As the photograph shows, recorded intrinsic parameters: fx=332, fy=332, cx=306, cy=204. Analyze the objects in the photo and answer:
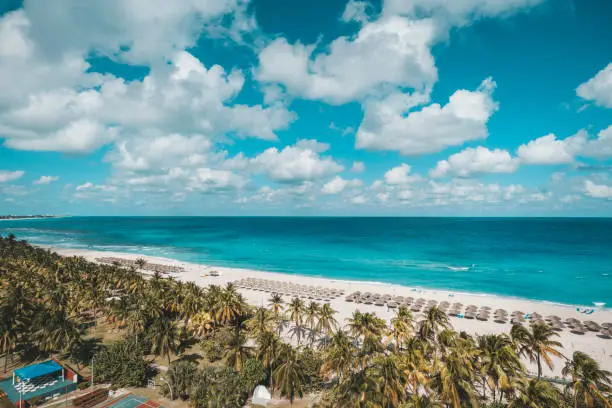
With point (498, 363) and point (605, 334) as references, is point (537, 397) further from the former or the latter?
point (605, 334)

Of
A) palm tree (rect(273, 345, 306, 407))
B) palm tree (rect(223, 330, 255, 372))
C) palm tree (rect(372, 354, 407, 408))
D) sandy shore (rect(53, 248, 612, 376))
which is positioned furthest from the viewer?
sandy shore (rect(53, 248, 612, 376))

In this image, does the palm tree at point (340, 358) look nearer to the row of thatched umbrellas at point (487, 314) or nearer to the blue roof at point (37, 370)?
the blue roof at point (37, 370)

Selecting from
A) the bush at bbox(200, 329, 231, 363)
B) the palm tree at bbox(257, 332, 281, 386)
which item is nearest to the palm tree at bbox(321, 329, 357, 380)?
the palm tree at bbox(257, 332, 281, 386)

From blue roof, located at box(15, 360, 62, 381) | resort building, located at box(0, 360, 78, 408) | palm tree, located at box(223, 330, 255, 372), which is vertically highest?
palm tree, located at box(223, 330, 255, 372)

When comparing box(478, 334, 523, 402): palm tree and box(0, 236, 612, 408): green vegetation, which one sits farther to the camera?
box(478, 334, 523, 402): palm tree

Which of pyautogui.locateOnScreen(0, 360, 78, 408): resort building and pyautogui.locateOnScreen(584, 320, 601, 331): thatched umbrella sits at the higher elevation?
pyautogui.locateOnScreen(584, 320, 601, 331): thatched umbrella

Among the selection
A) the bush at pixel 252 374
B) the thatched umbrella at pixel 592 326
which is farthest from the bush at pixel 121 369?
the thatched umbrella at pixel 592 326

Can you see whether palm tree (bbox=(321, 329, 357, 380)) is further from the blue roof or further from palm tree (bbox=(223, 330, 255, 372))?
the blue roof
